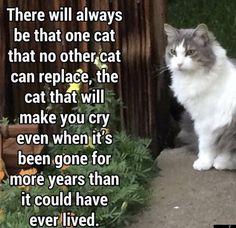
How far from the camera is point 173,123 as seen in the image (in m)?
4.70

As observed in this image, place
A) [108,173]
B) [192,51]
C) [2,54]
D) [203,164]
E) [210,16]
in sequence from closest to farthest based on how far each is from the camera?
[108,173]
[192,51]
[203,164]
[2,54]
[210,16]

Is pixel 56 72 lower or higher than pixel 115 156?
higher

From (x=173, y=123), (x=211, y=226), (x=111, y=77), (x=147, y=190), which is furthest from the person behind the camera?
(x=173, y=123)

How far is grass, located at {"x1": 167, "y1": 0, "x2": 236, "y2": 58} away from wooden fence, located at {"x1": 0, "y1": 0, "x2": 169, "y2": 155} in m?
1.30

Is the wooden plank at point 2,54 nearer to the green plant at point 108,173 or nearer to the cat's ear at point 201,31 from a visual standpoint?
the green plant at point 108,173

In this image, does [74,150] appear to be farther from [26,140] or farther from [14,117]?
[14,117]

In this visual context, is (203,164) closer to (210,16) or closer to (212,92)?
(212,92)

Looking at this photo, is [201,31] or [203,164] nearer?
[201,31]

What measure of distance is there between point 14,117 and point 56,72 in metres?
0.37

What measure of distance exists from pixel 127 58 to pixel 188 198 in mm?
890

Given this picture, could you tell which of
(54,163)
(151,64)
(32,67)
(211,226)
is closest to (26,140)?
(54,163)

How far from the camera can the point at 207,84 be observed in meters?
4.10

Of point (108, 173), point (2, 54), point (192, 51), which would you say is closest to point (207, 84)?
point (192, 51)

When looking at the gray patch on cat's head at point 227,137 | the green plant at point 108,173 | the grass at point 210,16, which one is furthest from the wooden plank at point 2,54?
the grass at point 210,16
